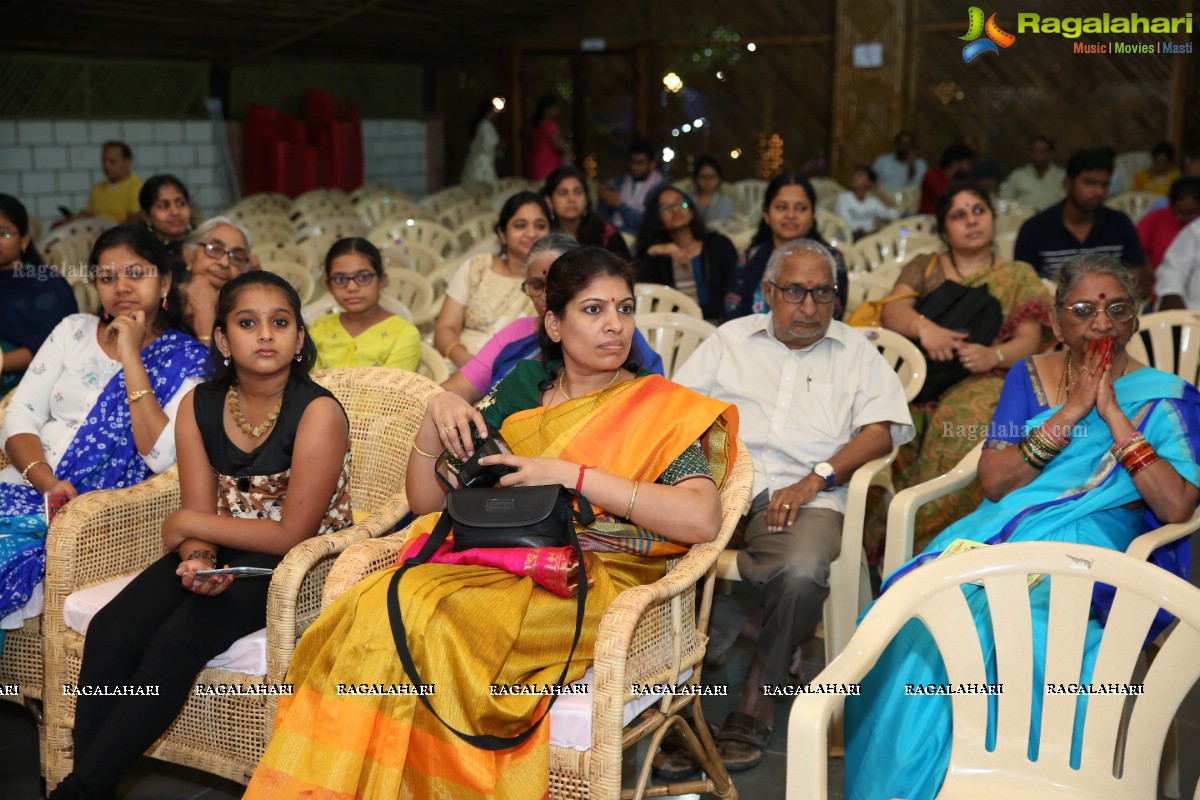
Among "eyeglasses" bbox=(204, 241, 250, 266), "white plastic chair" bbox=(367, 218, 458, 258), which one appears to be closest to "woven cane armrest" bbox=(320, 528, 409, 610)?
"eyeglasses" bbox=(204, 241, 250, 266)

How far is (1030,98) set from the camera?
34.7ft

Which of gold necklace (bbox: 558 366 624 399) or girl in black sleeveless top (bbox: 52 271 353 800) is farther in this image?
gold necklace (bbox: 558 366 624 399)

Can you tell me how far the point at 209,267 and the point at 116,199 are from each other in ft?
13.8

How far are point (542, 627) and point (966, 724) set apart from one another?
0.68m

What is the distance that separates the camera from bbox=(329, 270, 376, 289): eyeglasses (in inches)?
136

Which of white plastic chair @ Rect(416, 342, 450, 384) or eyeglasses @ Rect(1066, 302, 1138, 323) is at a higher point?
eyeglasses @ Rect(1066, 302, 1138, 323)

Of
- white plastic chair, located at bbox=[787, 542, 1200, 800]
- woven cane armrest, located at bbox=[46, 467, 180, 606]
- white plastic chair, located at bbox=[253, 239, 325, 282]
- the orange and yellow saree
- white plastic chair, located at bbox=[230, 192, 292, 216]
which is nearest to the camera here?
white plastic chair, located at bbox=[787, 542, 1200, 800]

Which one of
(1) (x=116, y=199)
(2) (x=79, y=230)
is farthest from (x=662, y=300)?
(1) (x=116, y=199)

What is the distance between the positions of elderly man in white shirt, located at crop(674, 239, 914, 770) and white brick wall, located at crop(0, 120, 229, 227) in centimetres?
671

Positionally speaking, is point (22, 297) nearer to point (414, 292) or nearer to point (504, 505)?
point (414, 292)

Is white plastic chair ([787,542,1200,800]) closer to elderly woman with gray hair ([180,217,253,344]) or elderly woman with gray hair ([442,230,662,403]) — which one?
elderly woman with gray hair ([442,230,662,403])

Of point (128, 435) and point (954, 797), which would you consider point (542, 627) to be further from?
point (128, 435)

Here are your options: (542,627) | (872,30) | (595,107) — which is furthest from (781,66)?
(542,627)

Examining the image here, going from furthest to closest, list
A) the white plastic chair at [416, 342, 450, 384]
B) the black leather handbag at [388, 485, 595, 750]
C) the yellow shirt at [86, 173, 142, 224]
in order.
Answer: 1. the yellow shirt at [86, 173, 142, 224]
2. the white plastic chair at [416, 342, 450, 384]
3. the black leather handbag at [388, 485, 595, 750]
